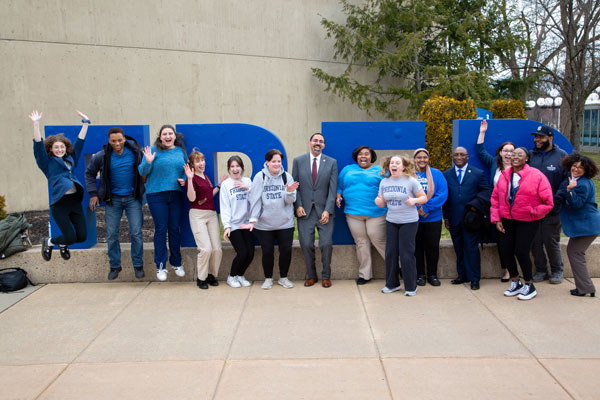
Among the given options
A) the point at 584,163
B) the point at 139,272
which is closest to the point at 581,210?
the point at 584,163

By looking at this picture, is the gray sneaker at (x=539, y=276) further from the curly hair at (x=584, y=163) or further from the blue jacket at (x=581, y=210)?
the curly hair at (x=584, y=163)

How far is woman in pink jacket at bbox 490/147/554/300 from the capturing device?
5.90 meters

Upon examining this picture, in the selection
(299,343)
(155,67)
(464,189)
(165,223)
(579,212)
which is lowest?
(299,343)

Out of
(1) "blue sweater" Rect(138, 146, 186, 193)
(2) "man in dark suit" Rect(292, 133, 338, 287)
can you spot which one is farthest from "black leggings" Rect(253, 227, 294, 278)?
(1) "blue sweater" Rect(138, 146, 186, 193)

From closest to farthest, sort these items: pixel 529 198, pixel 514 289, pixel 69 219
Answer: pixel 529 198 → pixel 514 289 → pixel 69 219

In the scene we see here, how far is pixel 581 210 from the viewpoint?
19.6 ft

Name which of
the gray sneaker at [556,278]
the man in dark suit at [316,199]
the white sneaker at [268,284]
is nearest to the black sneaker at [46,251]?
the white sneaker at [268,284]

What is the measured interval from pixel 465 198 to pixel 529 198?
763 millimetres

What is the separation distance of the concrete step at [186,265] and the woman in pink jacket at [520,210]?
28.2 inches

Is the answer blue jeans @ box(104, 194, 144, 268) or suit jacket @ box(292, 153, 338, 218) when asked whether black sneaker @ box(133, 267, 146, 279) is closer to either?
blue jeans @ box(104, 194, 144, 268)

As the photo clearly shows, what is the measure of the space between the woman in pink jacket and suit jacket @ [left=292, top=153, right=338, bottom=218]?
6.18 feet

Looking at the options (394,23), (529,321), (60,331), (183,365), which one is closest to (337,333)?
(183,365)

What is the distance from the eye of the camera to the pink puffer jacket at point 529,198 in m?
5.86

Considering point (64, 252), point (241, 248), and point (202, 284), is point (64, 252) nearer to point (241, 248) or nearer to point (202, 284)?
point (202, 284)
